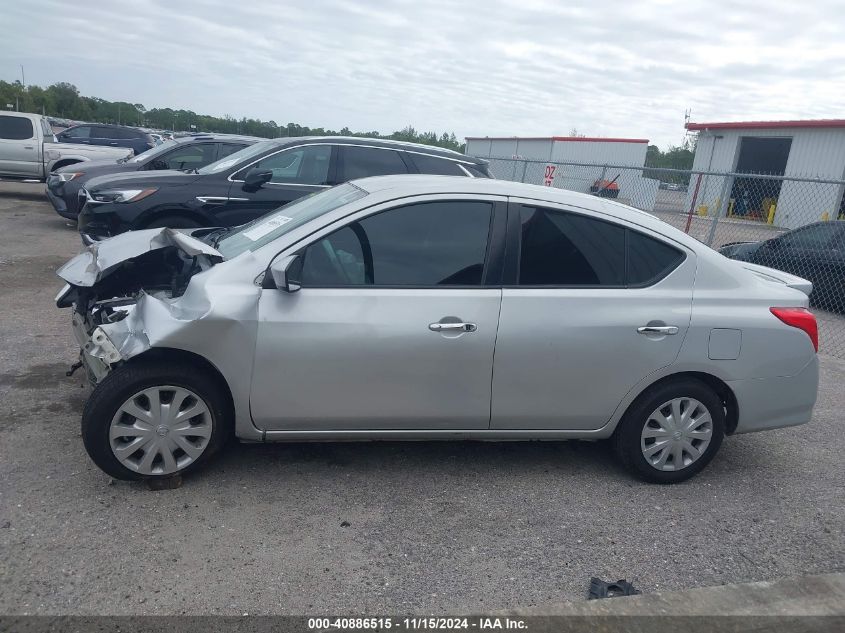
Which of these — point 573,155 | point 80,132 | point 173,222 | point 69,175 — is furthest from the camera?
point 573,155

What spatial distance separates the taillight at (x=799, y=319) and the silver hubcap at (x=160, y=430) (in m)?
3.32

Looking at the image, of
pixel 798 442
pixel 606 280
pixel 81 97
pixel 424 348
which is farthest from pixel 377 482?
pixel 81 97

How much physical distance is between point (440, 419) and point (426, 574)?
0.94 m

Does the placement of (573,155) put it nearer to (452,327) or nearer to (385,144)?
(385,144)

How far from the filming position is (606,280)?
4.18 metres

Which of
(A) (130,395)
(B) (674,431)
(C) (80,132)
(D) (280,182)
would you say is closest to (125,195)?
(D) (280,182)

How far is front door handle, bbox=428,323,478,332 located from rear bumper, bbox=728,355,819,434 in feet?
5.36

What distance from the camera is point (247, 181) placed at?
26.6 ft

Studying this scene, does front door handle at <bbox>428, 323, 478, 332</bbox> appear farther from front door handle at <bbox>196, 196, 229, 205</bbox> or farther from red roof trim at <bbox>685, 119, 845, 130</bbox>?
red roof trim at <bbox>685, 119, 845, 130</bbox>

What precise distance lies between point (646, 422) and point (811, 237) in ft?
27.4

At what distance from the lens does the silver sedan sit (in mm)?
3750

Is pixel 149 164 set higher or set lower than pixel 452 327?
higher

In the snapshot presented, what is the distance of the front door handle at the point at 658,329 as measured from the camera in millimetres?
4109

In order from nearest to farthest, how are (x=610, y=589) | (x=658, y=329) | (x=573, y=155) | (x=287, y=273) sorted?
(x=610, y=589) < (x=287, y=273) < (x=658, y=329) < (x=573, y=155)
